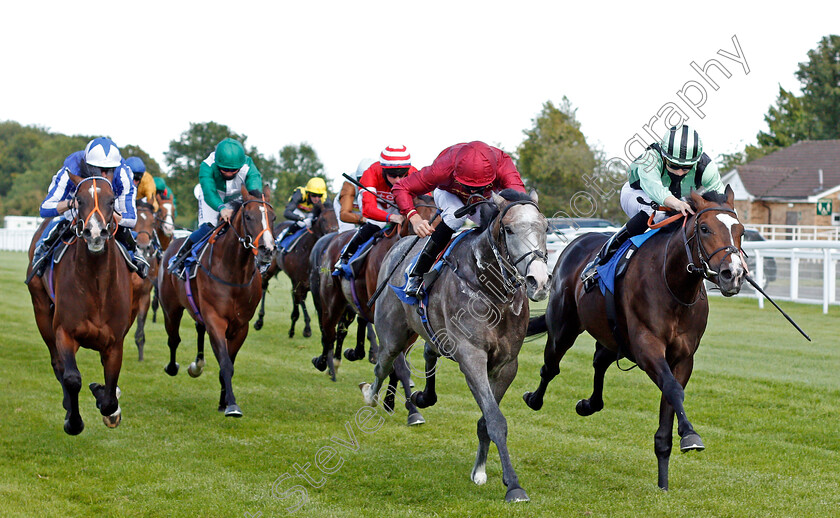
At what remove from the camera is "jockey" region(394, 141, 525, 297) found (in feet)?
19.5

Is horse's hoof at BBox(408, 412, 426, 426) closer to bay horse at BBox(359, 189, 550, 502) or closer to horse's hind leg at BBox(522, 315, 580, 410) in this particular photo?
horse's hind leg at BBox(522, 315, 580, 410)

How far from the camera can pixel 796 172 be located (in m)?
45.7

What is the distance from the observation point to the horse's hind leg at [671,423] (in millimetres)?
5102

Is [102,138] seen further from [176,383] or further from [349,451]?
[176,383]

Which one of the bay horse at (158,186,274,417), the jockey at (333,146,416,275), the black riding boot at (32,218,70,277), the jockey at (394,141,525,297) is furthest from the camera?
the jockey at (333,146,416,275)

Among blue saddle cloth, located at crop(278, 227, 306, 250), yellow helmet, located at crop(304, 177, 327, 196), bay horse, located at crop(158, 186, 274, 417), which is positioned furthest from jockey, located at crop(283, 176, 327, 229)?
bay horse, located at crop(158, 186, 274, 417)

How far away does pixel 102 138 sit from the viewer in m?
6.91

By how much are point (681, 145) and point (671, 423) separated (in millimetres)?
1981

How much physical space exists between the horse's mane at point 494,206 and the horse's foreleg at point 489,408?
832mm

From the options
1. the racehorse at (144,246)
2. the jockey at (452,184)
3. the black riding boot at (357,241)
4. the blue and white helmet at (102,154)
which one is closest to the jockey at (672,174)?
the jockey at (452,184)

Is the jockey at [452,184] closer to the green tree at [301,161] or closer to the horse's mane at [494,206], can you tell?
the horse's mane at [494,206]

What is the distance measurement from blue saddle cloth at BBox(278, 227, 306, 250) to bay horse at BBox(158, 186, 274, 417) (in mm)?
4802

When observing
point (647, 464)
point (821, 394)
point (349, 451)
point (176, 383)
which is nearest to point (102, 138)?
point (349, 451)

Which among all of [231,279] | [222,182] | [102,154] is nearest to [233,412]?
A: [231,279]
